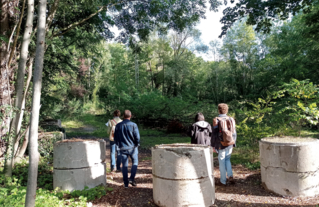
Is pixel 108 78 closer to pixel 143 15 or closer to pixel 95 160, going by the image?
pixel 143 15

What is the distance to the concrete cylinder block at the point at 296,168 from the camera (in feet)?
14.5

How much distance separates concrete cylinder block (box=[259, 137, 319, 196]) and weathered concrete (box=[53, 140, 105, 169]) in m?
3.70

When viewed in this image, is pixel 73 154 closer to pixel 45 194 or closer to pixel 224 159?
pixel 45 194

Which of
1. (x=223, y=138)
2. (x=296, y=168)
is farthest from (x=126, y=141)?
(x=296, y=168)

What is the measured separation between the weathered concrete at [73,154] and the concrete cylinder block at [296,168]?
370 cm

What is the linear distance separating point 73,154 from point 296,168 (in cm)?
429

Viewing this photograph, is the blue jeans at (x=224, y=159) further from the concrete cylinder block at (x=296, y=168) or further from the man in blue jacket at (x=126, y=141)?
the man in blue jacket at (x=126, y=141)

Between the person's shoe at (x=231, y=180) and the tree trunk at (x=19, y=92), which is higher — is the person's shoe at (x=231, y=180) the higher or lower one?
the lower one

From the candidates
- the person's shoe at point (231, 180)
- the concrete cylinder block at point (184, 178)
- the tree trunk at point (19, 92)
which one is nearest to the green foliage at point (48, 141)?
the tree trunk at point (19, 92)

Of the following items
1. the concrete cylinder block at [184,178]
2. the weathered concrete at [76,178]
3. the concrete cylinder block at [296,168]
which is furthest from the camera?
the weathered concrete at [76,178]

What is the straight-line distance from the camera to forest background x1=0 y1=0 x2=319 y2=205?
6270mm

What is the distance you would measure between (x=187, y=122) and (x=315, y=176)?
13799mm

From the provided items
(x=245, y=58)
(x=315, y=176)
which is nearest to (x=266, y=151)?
(x=315, y=176)

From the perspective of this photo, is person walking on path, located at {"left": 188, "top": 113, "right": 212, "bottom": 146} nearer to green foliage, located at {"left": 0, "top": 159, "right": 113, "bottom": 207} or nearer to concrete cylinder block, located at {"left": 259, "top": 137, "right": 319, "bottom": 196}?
concrete cylinder block, located at {"left": 259, "top": 137, "right": 319, "bottom": 196}
